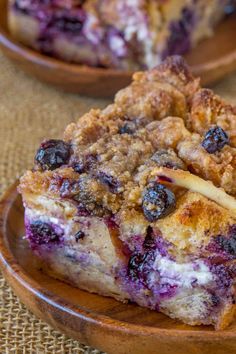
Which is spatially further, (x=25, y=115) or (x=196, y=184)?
(x=25, y=115)

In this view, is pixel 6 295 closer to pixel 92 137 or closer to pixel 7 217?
pixel 7 217

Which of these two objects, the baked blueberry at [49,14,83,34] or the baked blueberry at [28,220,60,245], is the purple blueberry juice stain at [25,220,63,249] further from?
the baked blueberry at [49,14,83,34]

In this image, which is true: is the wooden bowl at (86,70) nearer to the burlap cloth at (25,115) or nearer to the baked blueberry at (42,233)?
the burlap cloth at (25,115)

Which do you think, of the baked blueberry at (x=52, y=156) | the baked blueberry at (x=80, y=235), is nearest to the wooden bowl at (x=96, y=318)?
the baked blueberry at (x=80, y=235)

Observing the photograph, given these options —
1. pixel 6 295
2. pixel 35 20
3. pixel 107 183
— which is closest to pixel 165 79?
pixel 107 183

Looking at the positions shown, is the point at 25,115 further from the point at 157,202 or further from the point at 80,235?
the point at 157,202

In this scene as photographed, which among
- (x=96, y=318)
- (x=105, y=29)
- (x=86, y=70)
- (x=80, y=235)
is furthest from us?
(x=105, y=29)

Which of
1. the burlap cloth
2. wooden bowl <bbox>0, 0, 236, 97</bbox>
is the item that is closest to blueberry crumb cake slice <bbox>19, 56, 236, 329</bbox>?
the burlap cloth

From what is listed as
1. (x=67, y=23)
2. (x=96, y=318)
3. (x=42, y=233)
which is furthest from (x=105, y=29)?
(x=96, y=318)
